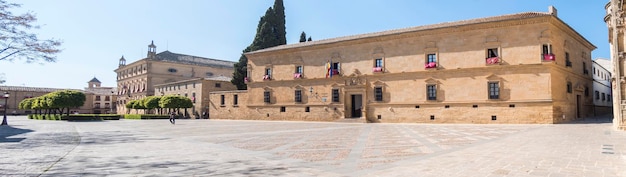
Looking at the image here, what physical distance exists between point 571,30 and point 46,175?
31795 mm

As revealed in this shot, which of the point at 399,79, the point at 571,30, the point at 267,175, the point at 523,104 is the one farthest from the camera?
the point at 399,79

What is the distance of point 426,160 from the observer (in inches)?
308

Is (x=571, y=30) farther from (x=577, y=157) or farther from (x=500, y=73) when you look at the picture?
(x=577, y=157)

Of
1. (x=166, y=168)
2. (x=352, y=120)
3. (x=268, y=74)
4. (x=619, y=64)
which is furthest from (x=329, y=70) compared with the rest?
(x=166, y=168)

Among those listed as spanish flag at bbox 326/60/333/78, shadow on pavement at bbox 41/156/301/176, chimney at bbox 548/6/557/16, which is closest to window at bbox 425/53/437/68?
chimney at bbox 548/6/557/16

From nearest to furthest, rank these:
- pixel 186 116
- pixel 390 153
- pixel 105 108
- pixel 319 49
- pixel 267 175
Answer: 1. pixel 267 175
2. pixel 390 153
3. pixel 319 49
4. pixel 186 116
5. pixel 105 108

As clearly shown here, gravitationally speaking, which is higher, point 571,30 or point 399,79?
point 571,30

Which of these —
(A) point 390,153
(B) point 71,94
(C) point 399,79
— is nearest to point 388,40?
(C) point 399,79

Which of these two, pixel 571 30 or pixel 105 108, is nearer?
pixel 571 30

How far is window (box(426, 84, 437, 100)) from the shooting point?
2738cm

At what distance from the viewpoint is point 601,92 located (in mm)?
35906

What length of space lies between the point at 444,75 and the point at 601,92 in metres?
20.8

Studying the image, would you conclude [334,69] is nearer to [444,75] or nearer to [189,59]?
[444,75]

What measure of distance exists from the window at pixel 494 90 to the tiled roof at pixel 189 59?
5346cm
